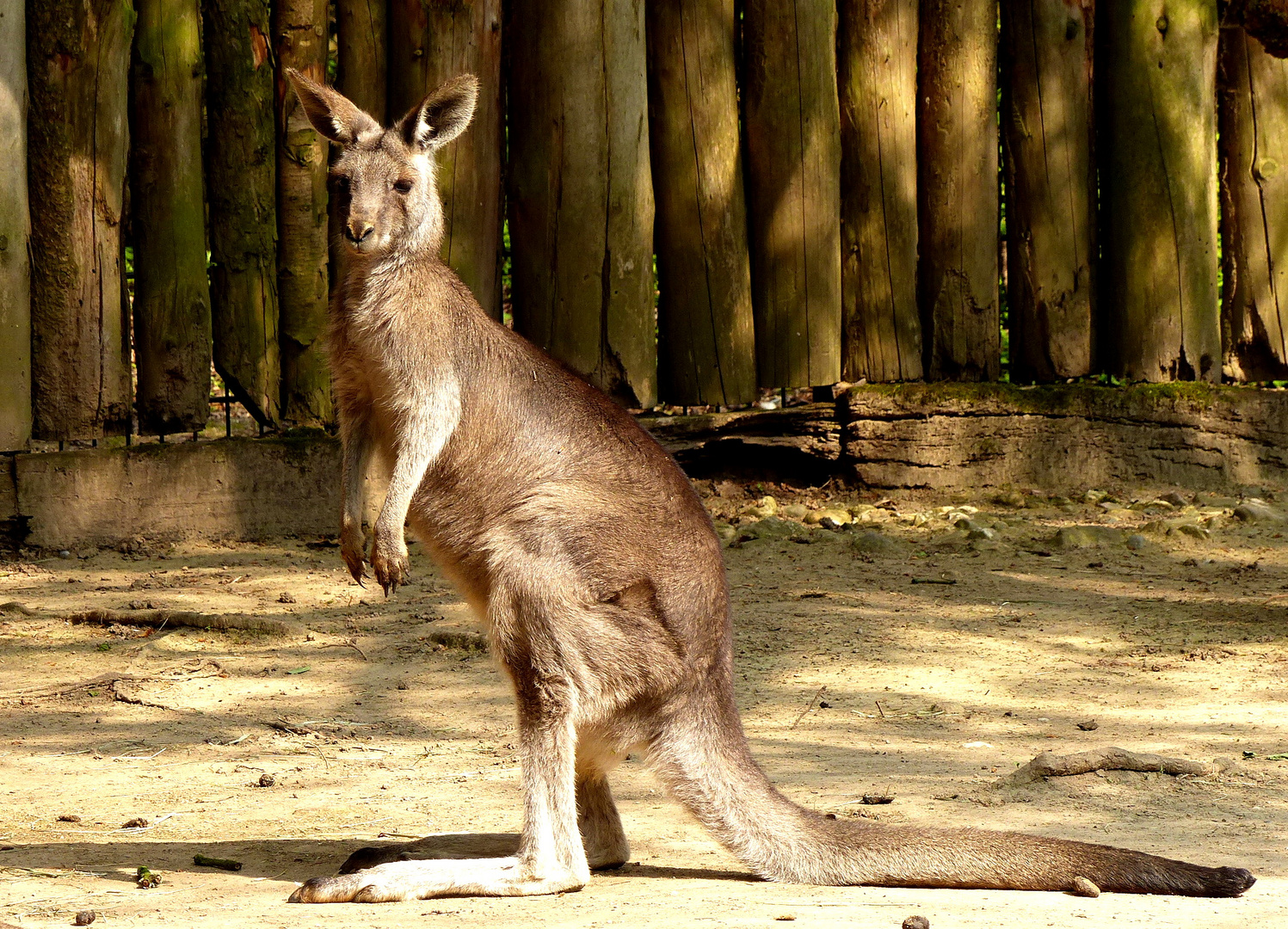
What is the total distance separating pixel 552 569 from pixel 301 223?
3.69 metres

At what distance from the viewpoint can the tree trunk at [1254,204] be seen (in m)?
7.45

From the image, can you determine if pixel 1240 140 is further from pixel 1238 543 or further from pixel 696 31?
pixel 696 31

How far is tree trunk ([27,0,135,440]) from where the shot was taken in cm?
635

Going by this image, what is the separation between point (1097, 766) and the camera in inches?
166

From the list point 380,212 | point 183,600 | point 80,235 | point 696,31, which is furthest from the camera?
point 696,31

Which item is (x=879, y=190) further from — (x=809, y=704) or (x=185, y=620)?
(x=185, y=620)

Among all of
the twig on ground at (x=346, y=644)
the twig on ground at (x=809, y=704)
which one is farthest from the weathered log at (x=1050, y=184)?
the twig on ground at (x=346, y=644)

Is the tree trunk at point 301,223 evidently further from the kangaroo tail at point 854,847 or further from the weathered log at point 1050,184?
the kangaroo tail at point 854,847

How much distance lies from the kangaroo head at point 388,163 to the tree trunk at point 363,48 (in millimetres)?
2632

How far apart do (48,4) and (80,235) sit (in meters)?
0.98

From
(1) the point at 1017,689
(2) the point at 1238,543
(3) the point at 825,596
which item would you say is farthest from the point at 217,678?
(2) the point at 1238,543

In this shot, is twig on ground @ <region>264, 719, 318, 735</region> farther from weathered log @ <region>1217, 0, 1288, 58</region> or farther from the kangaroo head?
weathered log @ <region>1217, 0, 1288, 58</region>

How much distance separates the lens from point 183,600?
6.05 metres

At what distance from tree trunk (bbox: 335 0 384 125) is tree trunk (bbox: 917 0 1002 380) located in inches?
103
